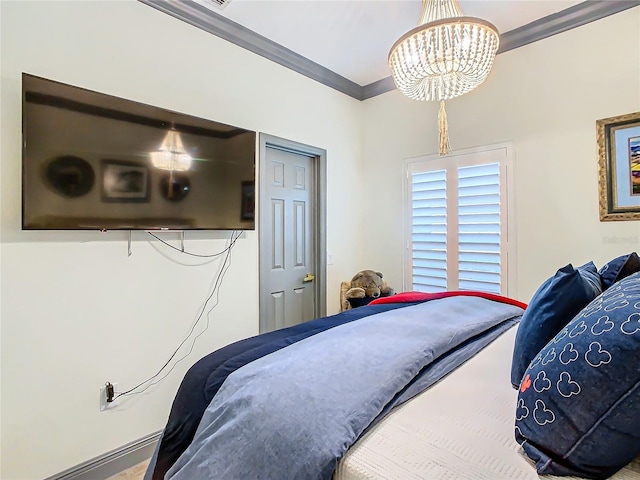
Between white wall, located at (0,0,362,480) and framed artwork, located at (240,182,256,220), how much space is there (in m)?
0.18

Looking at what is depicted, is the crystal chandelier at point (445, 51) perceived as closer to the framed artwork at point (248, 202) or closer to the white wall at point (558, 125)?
the white wall at point (558, 125)

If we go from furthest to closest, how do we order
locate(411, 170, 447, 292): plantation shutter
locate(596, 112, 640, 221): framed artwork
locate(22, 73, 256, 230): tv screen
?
locate(411, 170, 447, 292): plantation shutter, locate(596, 112, 640, 221): framed artwork, locate(22, 73, 256, 230): tv screen

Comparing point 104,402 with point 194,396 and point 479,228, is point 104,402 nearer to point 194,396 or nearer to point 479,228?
point 194,396

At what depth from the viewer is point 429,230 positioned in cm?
318

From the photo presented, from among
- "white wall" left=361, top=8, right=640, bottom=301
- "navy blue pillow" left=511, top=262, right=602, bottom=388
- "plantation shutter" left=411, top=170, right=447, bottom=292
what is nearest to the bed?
"navy blue pillow" left=511, top=262, right=602, bottom=388

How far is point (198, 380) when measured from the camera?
1167 millimetres

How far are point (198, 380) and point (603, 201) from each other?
2714 millimetres

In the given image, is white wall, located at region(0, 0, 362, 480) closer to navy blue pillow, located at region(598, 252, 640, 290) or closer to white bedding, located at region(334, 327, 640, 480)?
white bedding, located at region(334, 327, 640, 480)

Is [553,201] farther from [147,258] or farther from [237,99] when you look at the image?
[147,258]

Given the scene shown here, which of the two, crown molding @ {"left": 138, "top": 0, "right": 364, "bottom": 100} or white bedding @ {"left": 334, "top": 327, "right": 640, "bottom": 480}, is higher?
crown molding @ {"left": 138, "top": 0, "right": 364, "bottom": 100}

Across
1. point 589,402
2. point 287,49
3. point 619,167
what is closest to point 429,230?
point 619,167

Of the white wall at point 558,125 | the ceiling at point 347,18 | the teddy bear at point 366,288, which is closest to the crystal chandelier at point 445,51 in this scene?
the ceiling at point 347,18

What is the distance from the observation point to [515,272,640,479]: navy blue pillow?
2.03 feet

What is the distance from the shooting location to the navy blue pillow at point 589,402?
2.03ft
